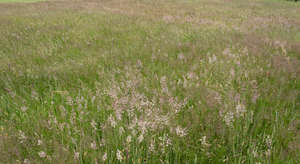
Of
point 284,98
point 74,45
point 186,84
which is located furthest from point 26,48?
point 284,98

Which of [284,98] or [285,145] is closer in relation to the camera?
[285,145]

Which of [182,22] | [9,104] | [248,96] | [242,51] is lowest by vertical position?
[9,104]

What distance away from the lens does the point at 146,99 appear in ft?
8.13

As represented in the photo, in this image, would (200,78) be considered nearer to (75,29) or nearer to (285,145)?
(285,145)

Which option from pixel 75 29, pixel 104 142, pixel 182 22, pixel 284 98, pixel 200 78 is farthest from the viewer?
pixel 182 22

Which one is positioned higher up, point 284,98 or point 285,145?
point 284,98

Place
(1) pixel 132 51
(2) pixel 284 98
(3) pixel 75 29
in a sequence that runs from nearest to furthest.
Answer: (2) pixel 284 98
(1) pixel 132 51
(3) pixel 75 29

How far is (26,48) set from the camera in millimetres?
5770

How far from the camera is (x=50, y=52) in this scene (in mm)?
5473

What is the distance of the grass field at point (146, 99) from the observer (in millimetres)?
1761

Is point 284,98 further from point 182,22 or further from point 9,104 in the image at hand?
point 182,22

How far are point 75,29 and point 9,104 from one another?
520 cm

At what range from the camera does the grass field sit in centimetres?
176

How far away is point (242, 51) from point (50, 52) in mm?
4694
